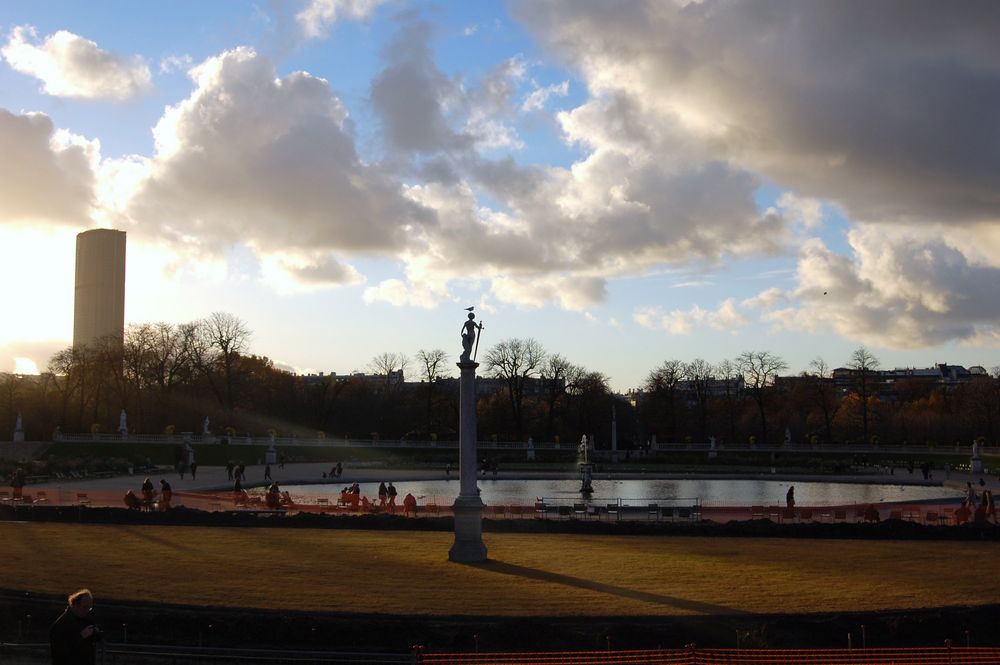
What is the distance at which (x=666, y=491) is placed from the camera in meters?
54.1

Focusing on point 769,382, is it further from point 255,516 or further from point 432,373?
point 255,516

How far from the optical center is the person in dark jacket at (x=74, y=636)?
8938 millimetres

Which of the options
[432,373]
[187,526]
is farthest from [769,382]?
[187,526]

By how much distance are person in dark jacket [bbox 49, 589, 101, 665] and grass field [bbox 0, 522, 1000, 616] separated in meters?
A: 9.28

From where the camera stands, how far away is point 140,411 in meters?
88.8

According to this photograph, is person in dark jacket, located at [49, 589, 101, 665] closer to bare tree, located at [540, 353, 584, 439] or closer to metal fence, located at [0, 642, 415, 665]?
metal fence, located at [0, 642, 415, 665]

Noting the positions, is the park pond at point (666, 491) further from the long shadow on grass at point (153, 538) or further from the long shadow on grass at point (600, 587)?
the long shadow on grass at point (600, 587)

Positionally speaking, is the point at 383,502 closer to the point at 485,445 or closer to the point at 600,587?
the point at 600,587

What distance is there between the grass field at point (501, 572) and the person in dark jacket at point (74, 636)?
928 cm

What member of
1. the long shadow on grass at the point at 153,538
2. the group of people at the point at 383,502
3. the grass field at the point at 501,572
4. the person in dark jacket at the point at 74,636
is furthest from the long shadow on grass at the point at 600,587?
the person in dark jacket at the point at 74,636

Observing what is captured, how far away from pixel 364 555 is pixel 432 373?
84.6m

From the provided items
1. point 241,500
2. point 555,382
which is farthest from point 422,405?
point 241,500

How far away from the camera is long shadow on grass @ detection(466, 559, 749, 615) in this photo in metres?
18.4

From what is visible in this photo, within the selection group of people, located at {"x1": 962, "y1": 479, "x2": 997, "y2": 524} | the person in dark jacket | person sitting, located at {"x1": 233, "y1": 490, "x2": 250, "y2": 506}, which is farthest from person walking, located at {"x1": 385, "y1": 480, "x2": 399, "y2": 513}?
the person in dark jacket
